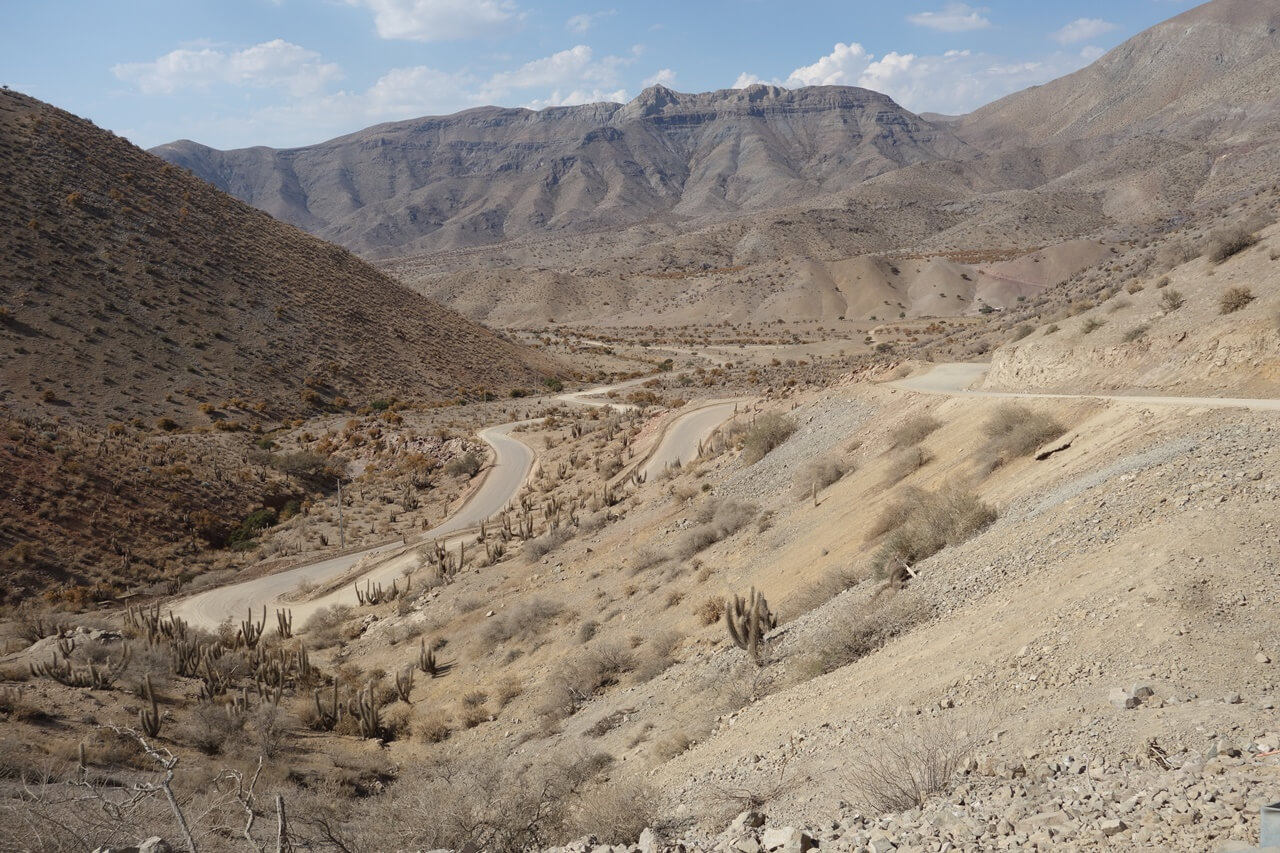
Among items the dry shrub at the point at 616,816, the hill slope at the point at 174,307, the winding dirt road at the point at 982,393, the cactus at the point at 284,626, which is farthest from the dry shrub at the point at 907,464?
the hill slope at the point at 174,307

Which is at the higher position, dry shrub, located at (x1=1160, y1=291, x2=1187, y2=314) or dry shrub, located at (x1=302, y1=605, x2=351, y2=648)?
dry shrub, located at (x1=1160, y1=291, x2=1187, y2=314)

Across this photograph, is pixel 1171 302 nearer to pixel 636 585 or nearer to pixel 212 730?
pixel 636 585

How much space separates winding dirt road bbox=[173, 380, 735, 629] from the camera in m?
26.8

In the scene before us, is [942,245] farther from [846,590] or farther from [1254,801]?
[1254,801]

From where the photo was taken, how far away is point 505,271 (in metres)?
136

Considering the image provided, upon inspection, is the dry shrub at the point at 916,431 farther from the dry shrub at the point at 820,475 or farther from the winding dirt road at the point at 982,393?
the dry shrub at the point at 820,475

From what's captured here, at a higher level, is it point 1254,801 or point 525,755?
point 1254,801

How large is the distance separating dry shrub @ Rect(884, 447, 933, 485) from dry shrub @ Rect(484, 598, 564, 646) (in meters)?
8.73

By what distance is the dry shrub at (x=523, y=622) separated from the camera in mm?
19375

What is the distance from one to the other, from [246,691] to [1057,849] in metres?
16.5

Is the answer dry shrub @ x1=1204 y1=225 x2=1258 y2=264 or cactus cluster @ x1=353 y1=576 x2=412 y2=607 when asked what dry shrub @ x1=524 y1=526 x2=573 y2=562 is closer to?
cactus cluster @ x1=353 y1=576 x2=412 y2=607

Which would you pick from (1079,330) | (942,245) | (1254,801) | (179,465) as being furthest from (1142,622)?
(942,245)

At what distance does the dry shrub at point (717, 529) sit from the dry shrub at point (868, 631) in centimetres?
897

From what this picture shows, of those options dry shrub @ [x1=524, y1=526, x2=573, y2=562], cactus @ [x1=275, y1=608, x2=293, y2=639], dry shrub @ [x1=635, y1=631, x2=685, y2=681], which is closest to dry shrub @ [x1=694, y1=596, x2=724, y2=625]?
dry shrub @ [x1=635, y1=631, x2=685, y2=681]
